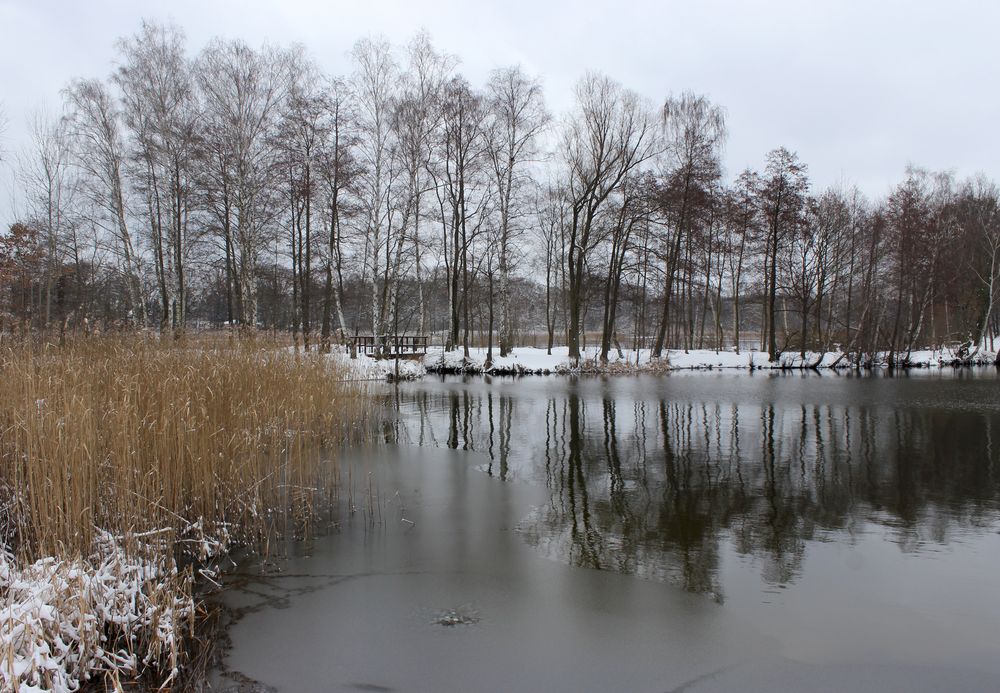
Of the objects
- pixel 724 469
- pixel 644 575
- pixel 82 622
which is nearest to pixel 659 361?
pixel 724 469

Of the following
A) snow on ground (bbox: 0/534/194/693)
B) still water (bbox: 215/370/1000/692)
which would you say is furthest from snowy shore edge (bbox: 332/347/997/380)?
snow on ground (bbox: 0/534/194/693)

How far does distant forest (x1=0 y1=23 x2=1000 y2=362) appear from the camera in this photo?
2070 cm

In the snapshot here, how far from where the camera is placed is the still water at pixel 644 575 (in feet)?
10.8

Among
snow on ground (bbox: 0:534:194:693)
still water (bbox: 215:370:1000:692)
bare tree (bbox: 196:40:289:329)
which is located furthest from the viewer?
bare tree (bbox: 196:40:289:329)

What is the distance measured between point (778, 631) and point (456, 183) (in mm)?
26022

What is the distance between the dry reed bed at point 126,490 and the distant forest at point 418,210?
508 centimetres

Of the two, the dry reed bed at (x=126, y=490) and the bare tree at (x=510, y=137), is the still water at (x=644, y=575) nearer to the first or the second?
the dry reed bed at (x=126, y=490)

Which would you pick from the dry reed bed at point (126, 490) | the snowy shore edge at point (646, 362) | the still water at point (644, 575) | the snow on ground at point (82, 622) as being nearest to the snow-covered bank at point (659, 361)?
the snowy shore edge at point (646, 362)

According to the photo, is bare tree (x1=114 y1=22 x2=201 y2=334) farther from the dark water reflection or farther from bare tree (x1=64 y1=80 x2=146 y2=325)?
the dark water reflection

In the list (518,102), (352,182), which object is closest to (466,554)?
Answer: (352,182)

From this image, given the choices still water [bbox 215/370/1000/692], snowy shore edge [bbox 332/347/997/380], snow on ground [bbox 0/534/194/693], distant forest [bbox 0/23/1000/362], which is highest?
distant forest [bbox 0/23/1000/362]

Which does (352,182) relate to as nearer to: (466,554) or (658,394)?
(658,394)

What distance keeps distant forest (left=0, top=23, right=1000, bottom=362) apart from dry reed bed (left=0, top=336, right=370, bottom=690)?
5.08m

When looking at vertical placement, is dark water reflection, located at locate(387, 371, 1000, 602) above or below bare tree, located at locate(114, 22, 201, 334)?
below
